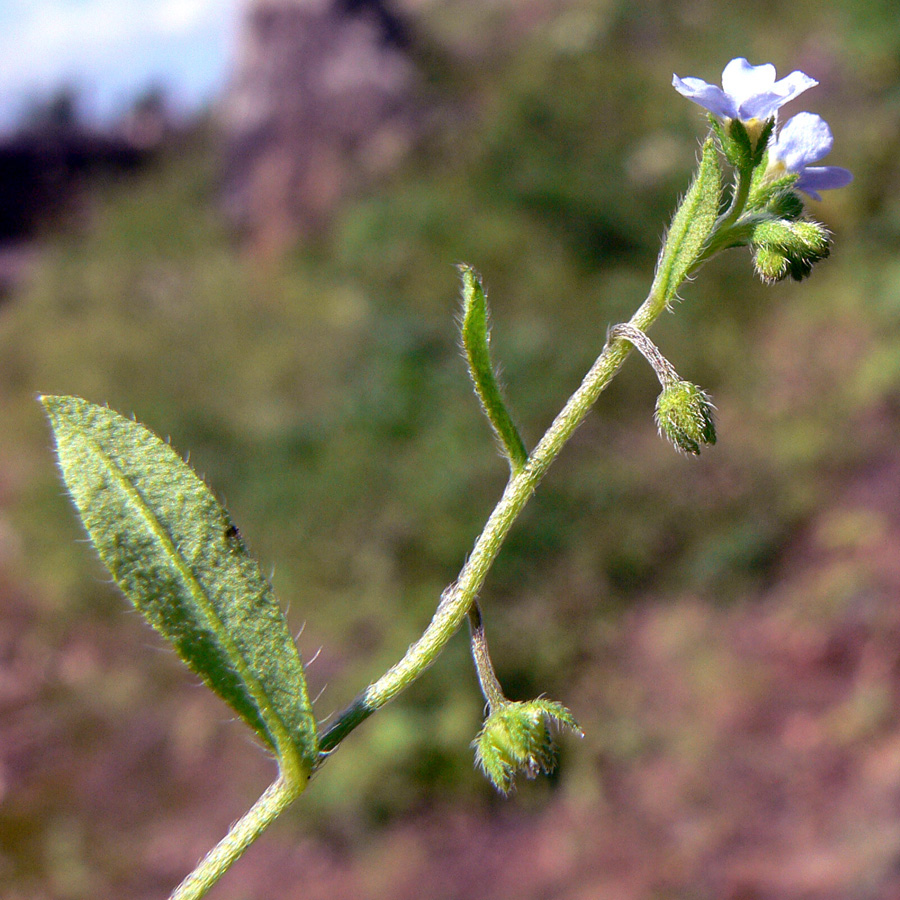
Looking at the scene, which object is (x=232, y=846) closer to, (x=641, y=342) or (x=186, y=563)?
(x=186, y=563)

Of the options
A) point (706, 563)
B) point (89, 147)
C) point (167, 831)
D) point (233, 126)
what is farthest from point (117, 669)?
point (89, 147)

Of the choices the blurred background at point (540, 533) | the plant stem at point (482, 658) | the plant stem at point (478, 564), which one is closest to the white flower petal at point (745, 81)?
the plant stem at point (478, 564)

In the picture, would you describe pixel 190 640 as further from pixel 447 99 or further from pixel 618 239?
pixel 447 99

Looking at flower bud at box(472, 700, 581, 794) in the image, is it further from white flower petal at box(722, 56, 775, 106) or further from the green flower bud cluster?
white flower petal at box(722, 56, 775, 106)

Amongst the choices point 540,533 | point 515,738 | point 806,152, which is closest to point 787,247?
point 806,152

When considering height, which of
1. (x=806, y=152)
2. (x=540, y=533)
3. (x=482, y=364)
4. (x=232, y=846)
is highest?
(x=806, y=152)

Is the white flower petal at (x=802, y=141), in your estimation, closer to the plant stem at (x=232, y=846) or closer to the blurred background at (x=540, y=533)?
the plant stem at (x=232, y=846)
